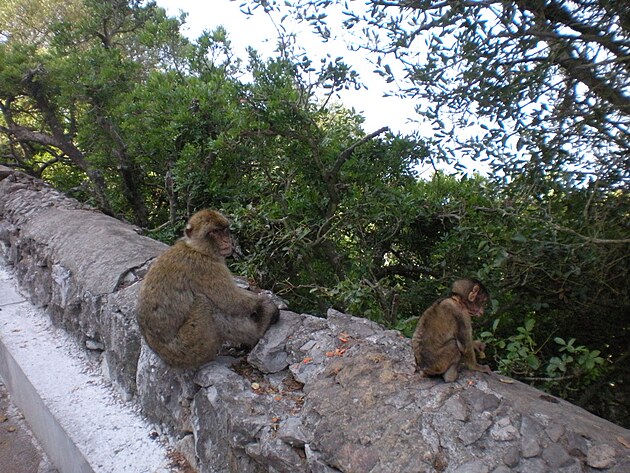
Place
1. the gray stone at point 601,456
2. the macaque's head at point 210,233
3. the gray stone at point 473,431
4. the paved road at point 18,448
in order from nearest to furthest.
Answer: the gray stone at point 601,456
the gray stone at point 473,431
the macaque's head at point 210,233
the paved road at point 18,448

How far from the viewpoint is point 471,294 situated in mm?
2947

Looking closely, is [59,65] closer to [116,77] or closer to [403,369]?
[116,77]

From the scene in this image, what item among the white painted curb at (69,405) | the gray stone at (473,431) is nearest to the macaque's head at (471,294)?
the gray stone at (473,431)

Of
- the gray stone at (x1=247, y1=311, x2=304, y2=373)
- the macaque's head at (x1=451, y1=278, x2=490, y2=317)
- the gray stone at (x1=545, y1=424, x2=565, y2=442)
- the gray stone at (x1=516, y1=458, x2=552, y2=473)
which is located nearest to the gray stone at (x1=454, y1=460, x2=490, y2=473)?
the gray stone at (x1=516, y1=458, x2=552, y2=473)

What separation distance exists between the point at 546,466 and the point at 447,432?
380 millimetres

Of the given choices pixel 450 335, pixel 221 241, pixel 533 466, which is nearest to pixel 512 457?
pixel 533 466

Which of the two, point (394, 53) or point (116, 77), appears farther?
point (116, 77)

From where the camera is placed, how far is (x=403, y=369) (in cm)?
266

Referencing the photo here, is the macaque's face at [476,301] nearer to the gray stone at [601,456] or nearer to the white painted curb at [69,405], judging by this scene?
the gray stone at [601,456]

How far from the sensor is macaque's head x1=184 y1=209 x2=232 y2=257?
3.49 m

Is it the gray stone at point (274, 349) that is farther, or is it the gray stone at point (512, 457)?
the gray stone at point (274, 349)

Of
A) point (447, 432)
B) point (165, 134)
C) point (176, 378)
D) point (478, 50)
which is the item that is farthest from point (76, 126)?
point (447, 432)

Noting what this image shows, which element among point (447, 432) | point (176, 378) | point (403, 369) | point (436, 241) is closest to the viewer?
point (447, 432)

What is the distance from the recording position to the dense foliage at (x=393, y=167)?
295 centimetres
